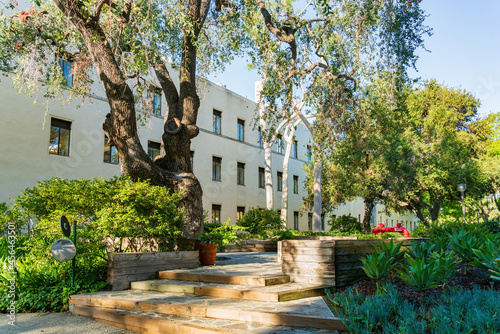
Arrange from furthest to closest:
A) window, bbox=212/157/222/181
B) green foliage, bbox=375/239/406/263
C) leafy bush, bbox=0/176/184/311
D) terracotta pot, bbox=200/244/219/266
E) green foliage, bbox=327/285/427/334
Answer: window, bbox=212/157/222/181 < terracotta pot, bbox=200/244/219/266 < leafy bush, bbox=0/176/184/311 < green foliage, bbox=375/239/406/263 < green foliage, bbox=327/285/427/334

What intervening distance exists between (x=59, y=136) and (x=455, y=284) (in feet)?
53.7

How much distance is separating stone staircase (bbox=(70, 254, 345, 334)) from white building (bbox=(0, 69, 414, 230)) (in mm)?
7421

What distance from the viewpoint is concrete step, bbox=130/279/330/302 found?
5762 millimetres

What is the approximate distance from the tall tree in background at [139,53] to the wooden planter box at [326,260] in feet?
13.8

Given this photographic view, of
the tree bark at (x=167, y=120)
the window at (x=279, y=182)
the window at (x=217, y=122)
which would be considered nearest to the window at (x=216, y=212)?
the window at (x=217, y=122)

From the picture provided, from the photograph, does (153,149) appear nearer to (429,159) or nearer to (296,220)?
(296,220)

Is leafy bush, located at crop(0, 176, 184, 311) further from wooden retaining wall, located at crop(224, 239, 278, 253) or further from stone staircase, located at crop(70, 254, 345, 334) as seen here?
wooden retaining wall, located at crop(224, 239, 278, 253)

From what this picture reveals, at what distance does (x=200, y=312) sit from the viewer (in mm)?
5410

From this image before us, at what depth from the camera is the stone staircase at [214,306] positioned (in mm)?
4758

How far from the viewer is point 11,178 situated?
1522 cm

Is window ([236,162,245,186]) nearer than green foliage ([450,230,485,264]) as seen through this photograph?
No

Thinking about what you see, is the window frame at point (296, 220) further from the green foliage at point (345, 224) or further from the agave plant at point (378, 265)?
the agave plant at point (378, 265)

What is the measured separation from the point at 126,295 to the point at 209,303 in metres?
1.75

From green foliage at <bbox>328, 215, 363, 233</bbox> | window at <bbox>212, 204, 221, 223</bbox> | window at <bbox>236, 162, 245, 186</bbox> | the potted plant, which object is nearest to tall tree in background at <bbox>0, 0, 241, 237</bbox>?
the potted plant
